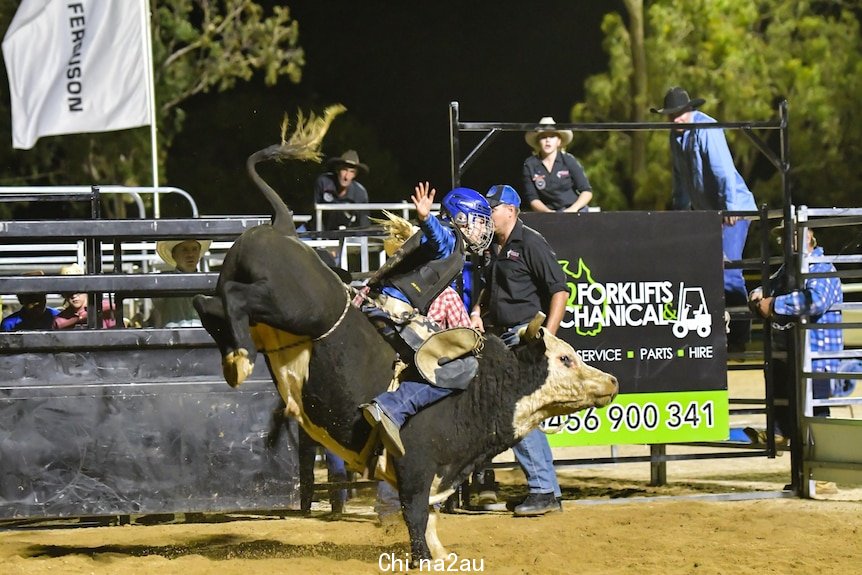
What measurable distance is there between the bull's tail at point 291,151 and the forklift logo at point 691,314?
3151 millimetres

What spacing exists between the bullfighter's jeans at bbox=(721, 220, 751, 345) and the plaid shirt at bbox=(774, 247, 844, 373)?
390mm

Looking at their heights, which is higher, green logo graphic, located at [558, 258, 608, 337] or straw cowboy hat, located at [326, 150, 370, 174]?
straw cowboy hat, located at [326, 150, 370, 174]

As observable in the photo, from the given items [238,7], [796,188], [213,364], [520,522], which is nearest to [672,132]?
[520,522]

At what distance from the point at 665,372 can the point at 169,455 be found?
3.48 metres

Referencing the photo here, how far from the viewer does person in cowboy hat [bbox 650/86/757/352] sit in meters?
9.23

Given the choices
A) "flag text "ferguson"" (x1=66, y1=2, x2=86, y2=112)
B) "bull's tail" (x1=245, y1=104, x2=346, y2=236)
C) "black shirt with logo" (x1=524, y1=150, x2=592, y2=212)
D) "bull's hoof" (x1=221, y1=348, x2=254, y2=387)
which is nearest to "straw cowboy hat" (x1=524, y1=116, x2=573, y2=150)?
"black shirt with logo" (x1=524, y1=150, x2=592, y2=212)

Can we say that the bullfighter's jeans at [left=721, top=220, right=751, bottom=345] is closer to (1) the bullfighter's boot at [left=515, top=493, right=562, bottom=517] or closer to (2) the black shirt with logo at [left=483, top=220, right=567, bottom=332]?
(2) the black shirt with logo at [left=483, top=220, right=567, bottom=332]

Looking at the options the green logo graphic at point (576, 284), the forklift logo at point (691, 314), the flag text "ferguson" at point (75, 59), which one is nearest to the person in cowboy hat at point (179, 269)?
the green logo graphic at point (576, 284)

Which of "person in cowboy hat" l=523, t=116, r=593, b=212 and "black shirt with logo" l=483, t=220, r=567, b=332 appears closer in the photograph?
"black shirt with logo" l=483, t=220, r=567, b=332

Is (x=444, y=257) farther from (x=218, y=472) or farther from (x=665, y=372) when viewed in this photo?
(x=665, y=372)

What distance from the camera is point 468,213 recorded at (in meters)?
6.82

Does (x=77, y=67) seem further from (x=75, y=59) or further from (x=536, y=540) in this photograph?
(x=536, y=540)

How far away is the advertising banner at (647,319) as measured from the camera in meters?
8.38

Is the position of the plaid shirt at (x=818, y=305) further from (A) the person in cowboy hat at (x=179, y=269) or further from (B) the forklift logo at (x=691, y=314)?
(A) the person in cowboy hat at (x=179, y=269)
